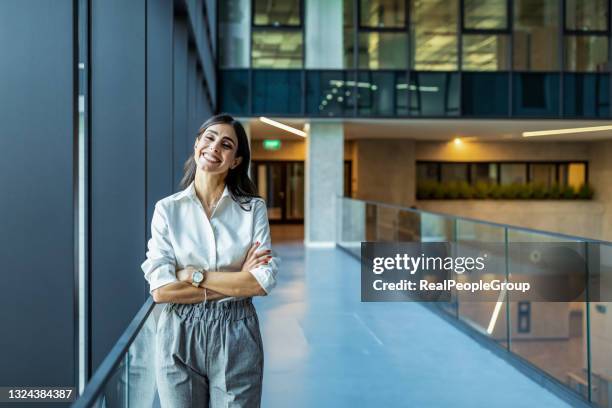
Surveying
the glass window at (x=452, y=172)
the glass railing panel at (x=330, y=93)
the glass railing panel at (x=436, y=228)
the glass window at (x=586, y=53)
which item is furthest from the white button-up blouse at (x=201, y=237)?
the glass window at (x=452, y=172)

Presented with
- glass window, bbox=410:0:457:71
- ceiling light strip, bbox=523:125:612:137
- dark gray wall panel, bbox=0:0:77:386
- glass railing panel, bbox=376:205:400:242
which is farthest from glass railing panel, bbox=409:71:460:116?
dark gray wall panel, bbox=0:0:77:386

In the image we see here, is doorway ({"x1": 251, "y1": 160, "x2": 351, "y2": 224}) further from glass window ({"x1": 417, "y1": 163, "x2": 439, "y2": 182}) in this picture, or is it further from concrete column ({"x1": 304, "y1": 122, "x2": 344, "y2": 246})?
concrete column ({"x1": 304, "y1": 122, "x2": 344, "y2": 246})

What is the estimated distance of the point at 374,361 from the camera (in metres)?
6.88

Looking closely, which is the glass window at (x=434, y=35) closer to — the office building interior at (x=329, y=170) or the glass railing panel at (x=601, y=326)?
the office building interior at (x=329, y=170)

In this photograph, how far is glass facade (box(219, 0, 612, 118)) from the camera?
727 inches

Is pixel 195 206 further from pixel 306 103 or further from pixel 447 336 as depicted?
pixel 306 103

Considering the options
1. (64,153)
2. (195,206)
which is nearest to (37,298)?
(64,153)

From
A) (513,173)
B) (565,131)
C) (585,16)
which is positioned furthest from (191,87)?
(513,173)

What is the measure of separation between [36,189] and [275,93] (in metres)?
15.3

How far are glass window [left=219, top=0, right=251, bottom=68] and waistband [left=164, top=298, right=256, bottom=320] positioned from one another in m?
16.3

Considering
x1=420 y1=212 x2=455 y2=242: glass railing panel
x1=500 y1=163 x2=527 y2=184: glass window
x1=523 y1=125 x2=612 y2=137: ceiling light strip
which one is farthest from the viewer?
x1=500 y1=163 x2=527 y2=184: glass window

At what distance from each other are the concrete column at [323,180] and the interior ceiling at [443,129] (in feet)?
1.45

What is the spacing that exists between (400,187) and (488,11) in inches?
265

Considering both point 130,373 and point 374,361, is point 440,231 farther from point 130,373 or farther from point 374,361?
point 130,373
